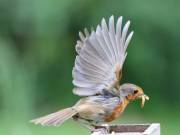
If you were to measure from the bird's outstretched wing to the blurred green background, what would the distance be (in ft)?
14.8

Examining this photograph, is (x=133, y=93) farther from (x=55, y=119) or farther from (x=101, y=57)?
(x=55, y=119)

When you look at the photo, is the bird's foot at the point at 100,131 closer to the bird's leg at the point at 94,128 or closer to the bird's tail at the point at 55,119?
the bird's leg at the point at 94,128

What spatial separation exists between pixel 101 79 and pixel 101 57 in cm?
11

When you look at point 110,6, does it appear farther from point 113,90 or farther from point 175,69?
point 113,90

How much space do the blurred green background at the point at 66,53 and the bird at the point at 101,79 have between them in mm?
4534

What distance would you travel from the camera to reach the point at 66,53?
10.0 meters

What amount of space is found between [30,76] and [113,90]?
17.2 feet

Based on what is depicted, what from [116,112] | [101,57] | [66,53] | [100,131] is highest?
[66,53]

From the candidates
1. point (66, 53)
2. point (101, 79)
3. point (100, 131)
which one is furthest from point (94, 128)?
point (66, 53)

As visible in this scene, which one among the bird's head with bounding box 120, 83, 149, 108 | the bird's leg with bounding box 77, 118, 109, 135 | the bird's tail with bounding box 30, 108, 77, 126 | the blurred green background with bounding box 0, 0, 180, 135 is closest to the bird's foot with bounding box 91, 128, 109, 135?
the bird's leg with bounding box 77, 118, 109, 135

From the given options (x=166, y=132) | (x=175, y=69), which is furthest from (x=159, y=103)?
(x=166, y=132)

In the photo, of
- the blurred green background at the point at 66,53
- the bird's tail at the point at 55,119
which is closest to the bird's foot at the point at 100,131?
the bird's tail at the point at 55,119

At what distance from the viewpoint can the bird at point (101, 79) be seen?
14.6ft

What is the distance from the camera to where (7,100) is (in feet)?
31.9
